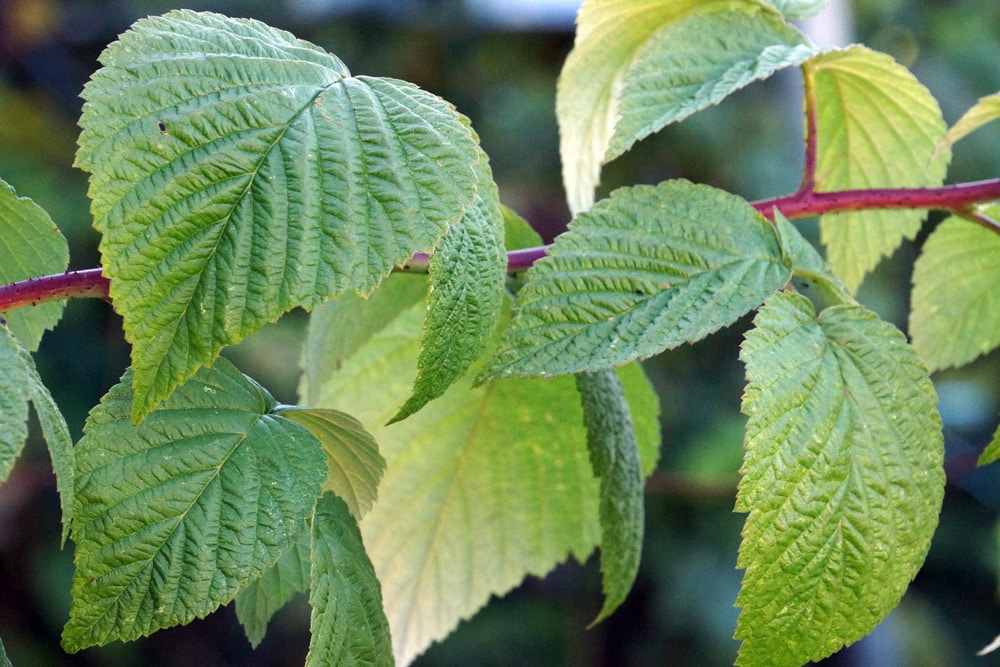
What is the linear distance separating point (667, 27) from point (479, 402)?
10.5 inches

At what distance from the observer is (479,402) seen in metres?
0.69


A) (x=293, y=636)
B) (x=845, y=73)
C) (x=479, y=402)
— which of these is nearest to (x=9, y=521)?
(x=293, y=636)

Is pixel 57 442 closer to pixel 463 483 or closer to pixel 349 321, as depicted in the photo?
pixel 349 321

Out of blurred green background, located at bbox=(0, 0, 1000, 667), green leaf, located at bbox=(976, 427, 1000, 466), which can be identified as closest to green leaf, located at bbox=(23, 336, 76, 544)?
green leaf, located at bbox=(976, 427, 1000, 466)

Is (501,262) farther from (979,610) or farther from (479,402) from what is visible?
(979,610)

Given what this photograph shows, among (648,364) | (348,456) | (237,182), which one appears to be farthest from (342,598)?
(648,364)

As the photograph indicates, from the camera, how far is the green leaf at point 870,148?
2.08ft

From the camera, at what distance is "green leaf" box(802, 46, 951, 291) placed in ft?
2.08

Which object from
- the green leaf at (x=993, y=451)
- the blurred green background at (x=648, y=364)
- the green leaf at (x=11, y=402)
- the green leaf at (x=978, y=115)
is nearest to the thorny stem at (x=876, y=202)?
the green leaf at (x=978, y=115)

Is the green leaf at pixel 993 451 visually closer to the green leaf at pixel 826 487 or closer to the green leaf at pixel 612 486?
the green leaf at pixel 826 487

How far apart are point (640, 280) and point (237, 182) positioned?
0.19m

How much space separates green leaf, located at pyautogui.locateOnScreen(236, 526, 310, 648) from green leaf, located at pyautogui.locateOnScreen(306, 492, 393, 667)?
4cm

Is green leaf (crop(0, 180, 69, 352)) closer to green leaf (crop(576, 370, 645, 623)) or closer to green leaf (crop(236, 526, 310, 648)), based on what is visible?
green leaf (crop(236, 526, 310, 648))

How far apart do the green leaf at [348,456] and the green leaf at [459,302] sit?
0.07m
